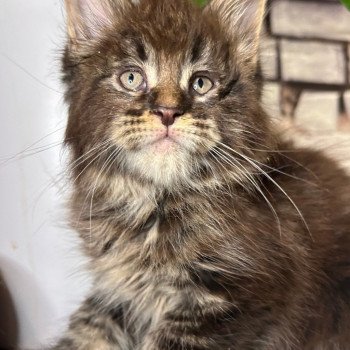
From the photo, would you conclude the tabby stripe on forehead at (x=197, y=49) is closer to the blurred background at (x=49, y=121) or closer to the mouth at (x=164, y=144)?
the mouth at (x=164, y=144)

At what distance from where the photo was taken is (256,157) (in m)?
1.37

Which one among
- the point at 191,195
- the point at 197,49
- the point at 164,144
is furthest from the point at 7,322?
the point at 197,49

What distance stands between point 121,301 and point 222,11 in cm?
75

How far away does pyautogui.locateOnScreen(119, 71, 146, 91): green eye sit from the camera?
4.24ft

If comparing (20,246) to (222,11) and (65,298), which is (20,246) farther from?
(222,11)

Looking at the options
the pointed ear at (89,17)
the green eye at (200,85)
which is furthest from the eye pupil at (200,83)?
the pointed ear at (89,17)

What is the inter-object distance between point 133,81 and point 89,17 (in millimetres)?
246

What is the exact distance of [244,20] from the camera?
1.44 m

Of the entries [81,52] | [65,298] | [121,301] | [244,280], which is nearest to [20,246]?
[65,298]

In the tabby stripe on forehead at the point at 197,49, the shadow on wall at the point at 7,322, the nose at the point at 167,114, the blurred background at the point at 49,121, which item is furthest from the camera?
the shadow on wall at the point at 7,322

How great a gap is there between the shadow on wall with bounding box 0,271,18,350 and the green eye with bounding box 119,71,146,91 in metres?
1.01

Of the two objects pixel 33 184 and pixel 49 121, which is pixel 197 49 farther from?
pixel 33 184

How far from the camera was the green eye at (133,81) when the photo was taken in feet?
4.24

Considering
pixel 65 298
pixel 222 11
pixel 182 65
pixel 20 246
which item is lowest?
pixel 65 298
